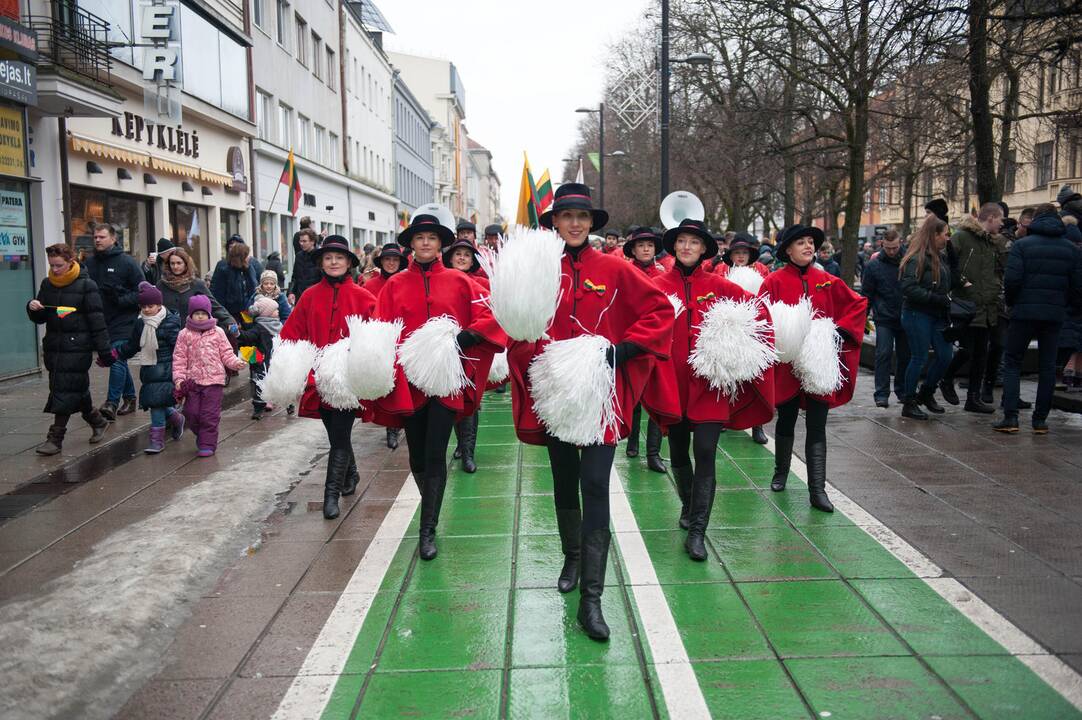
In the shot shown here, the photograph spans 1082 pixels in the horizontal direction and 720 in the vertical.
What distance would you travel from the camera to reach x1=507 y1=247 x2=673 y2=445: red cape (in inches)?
176

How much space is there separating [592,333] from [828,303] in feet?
8.24

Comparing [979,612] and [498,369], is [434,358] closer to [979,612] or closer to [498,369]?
[498,369]

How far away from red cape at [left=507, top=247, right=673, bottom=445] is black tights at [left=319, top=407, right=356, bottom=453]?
2.11 m

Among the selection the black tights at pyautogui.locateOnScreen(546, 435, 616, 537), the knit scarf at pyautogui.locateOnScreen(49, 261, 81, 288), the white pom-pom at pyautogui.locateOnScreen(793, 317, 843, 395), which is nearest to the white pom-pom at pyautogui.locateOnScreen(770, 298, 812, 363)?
the white pom-pom at pyautogui.locateOnScreen(793, 317, 843, 395)

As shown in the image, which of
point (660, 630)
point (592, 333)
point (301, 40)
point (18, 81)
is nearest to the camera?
point (660, 630)

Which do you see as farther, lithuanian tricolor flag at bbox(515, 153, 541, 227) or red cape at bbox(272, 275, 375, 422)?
lithuanian tricolor flag at bbox(515, 153, 541, 227)

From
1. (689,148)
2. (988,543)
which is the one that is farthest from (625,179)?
(988,543)

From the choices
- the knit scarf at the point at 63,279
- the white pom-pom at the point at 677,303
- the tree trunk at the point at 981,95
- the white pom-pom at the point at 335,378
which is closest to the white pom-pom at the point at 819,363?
the white pom-pom at the point at 677,303

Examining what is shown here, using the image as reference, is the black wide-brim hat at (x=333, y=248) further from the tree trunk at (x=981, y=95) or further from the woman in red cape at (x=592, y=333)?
the tree trunk at (x=981, y=95)

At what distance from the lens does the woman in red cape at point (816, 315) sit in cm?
623

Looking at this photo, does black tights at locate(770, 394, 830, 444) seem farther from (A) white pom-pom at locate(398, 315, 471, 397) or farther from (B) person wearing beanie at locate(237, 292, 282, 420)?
(B) person wearing beanie at locate(237, 292, 282, 420)

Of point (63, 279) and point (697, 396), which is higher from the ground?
point (63, 279)

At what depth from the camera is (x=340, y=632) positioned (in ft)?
14.1

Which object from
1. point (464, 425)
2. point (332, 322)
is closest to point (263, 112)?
point (464, 425)
